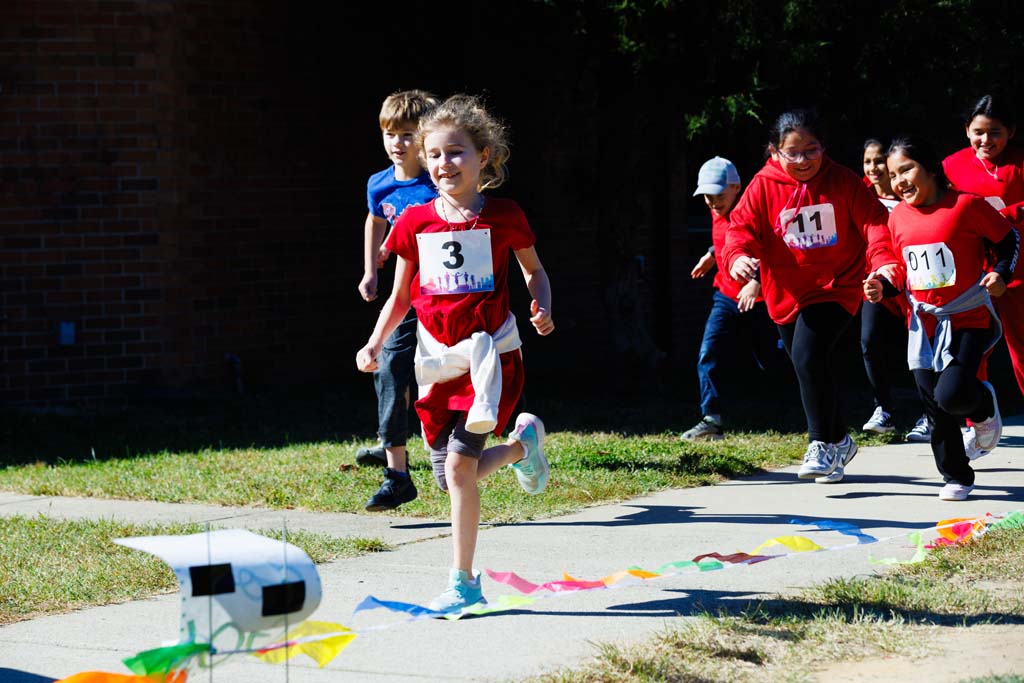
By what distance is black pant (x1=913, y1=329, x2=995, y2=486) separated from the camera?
7.20 meters

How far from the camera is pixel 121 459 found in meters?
9.25

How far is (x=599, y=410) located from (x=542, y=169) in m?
3.73

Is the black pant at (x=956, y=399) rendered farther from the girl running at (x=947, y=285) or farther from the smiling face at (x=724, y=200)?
the smiling face at (x=724, y=200)

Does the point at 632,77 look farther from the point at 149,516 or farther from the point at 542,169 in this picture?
the point at 149,516

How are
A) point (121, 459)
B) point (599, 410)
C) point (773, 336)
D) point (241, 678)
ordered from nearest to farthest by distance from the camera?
1. point (241, 678)
2. point (121, 459)
3. point (599, 410)
4. point (773, 336)

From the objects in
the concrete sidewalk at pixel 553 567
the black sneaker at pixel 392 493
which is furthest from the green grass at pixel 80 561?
the black sneaker at pixel 392 493

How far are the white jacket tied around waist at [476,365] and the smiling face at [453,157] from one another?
543mm

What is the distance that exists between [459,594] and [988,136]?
4.26m

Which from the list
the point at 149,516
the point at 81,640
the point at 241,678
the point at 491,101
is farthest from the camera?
the point at 491,101

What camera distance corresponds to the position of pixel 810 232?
785 centimetres


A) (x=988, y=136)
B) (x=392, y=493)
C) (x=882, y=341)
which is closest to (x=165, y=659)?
(x=392, y=493)

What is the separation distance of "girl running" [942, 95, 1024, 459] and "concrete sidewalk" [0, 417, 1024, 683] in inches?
30.6

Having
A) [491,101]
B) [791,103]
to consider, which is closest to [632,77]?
[791,103]

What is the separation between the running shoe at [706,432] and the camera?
9.55 m
